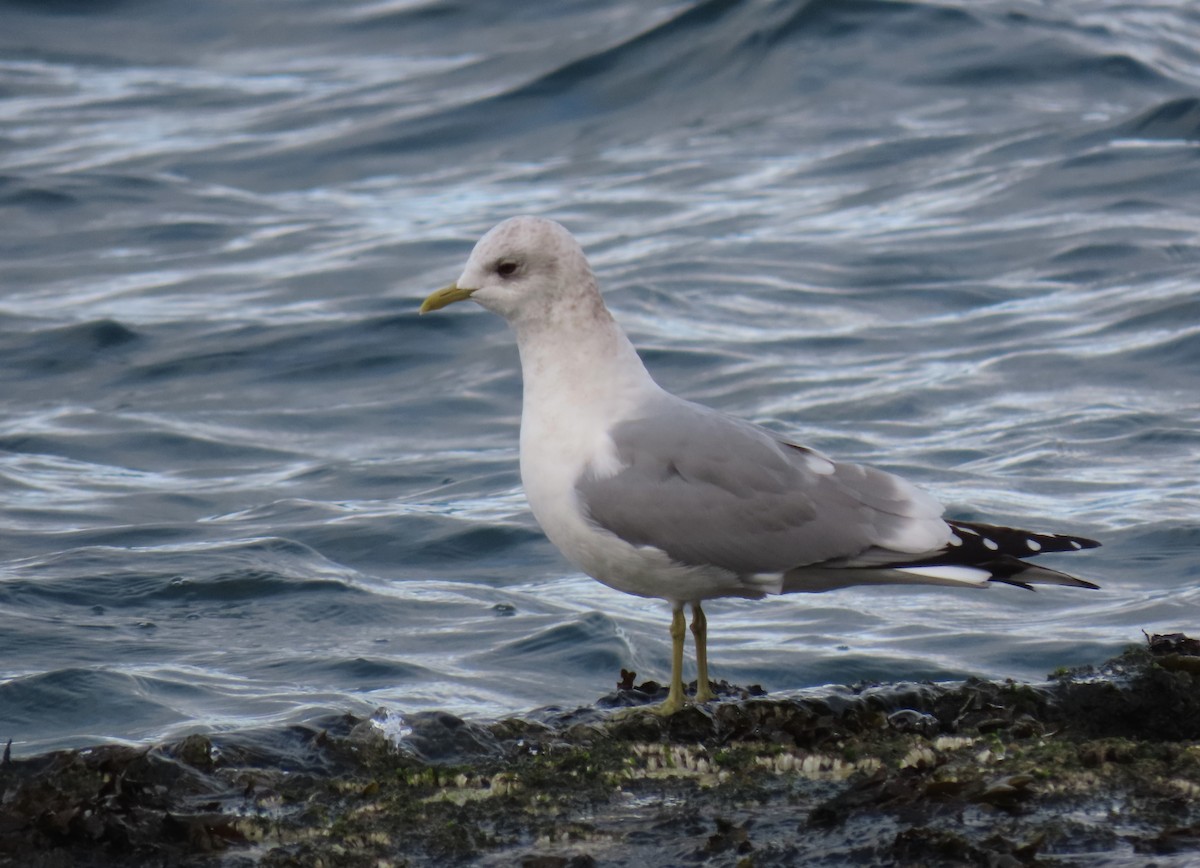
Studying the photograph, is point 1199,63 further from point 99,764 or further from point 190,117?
point 99,764

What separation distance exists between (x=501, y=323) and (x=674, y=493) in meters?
7.50

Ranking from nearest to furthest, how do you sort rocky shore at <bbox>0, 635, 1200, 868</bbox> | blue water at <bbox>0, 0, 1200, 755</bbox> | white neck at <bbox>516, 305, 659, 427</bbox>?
rocky shore at <bbox>0, 635, 1200, 868</bbox>
white neck at <bbox>516, 305, 659, 427</bbox>
blue water at <bbox>0, 0, 1200, 755</bbox>

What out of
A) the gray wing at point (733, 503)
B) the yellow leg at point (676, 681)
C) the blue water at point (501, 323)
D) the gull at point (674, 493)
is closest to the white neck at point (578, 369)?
the gull at point (674, 493)

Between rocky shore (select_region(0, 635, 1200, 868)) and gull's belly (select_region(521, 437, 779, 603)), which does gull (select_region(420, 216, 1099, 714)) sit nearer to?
gull's belly (select_region(521, 437, 779, 603))

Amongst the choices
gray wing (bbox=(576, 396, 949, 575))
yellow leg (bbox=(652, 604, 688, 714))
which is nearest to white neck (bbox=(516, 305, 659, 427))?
gray wing (bbox=(576, 396, 949, 575))

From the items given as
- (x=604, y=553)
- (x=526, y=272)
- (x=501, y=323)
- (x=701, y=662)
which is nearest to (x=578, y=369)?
(x=526, y=272)

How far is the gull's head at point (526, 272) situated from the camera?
196 inches

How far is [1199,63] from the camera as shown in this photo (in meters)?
16.1

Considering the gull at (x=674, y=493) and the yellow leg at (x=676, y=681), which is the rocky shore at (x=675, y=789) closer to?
the yellow leg at (x=676, y=681)

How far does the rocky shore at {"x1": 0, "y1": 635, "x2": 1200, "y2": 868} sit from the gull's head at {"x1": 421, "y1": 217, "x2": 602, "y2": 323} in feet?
4.19

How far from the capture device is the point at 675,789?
3.80 metres

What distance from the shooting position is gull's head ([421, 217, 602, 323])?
497 centimetres

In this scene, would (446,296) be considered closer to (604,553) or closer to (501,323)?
(604,553)

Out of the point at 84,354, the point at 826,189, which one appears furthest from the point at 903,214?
the point at 84,354
